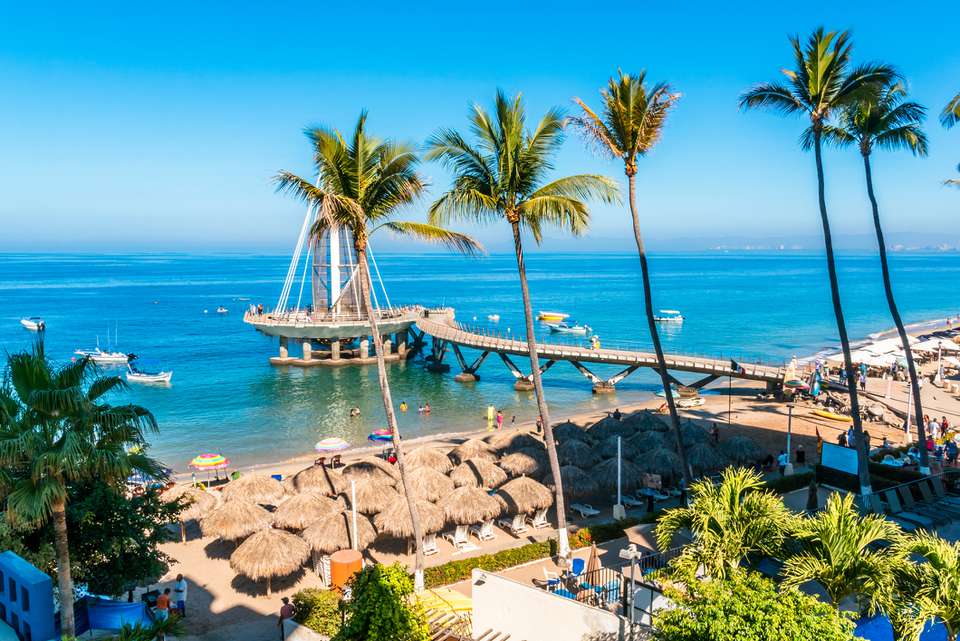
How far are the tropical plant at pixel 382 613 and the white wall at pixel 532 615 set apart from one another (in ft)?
7.83

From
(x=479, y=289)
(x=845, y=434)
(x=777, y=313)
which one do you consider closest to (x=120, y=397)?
(x=845, y=434)

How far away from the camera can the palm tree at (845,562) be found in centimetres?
742

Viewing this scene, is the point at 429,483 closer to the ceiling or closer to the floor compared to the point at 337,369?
closer to the ceiling

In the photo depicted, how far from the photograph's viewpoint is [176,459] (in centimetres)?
2898

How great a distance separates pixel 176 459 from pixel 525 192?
22.6 meters

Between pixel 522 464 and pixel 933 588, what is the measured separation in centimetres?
1314

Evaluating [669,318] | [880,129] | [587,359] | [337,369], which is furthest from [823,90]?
[669,318]

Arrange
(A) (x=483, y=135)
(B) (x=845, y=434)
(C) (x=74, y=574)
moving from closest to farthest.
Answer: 1. (C) (x=74, y=574)
2. (A) (x=483, y=135)
3. (B) (x=845, y=434)

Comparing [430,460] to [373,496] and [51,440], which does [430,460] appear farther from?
[51,440]

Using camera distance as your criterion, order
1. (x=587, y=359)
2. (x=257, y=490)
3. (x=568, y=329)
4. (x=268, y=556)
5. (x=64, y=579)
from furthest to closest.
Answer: (x=568, y=329)
(x=587, y=359)
(x=257, y=490)
(x=268, y=556)
(x=64, y=579)

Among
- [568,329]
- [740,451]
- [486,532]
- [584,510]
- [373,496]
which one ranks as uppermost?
[373,496]

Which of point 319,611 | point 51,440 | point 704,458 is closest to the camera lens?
point 51,440

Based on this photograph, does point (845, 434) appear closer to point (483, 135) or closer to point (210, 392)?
point (483, 135)

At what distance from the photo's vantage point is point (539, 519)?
59.5 ft
